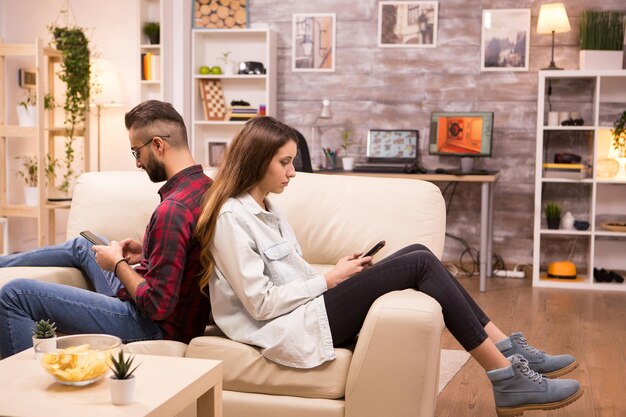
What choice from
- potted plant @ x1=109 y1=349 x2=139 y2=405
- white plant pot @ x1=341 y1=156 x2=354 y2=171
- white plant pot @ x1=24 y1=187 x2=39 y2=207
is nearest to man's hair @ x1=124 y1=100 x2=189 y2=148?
potted plant @ x1=109 y1=349 x2=139 y2=405

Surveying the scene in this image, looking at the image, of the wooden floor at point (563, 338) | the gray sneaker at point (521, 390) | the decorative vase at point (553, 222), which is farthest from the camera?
the decorative vase at point (553, 222)

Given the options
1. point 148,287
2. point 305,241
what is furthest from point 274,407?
point 305,241

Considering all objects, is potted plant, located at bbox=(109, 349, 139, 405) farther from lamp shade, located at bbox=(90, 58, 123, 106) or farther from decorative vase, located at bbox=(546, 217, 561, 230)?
lamp shade, located at bbox=(90, 58, 123, 106)

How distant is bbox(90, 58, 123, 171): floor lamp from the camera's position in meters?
6.63

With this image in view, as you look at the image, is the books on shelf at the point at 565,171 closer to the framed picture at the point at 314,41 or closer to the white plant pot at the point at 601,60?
the white plant pot at the point at 601,60

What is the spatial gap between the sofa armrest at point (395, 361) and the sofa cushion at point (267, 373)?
4cm

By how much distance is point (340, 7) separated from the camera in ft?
21.7

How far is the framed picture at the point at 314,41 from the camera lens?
262 inches

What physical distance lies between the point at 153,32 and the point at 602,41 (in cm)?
337

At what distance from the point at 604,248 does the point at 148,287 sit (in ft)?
15.4

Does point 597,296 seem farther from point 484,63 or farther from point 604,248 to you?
point 484,63

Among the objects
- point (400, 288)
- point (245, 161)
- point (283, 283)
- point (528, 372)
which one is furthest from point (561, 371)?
point (245, 161)

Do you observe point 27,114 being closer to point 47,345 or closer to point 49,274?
point 49,274

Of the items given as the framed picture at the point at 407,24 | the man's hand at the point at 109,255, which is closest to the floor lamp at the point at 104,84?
the framed picture at the point at 407,24
